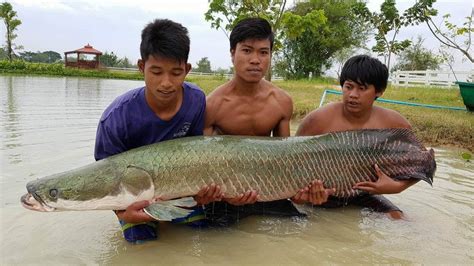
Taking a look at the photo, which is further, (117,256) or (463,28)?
(463,28)

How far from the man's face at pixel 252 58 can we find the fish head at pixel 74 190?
1.46m

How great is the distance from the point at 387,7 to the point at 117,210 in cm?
2331

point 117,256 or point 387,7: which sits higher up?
point 387,7

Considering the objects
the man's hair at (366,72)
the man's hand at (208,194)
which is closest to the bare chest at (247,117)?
the man's hair at (366,72)

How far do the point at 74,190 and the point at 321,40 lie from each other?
3253 centimetres

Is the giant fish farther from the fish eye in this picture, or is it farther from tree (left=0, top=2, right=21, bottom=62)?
tree (left=0, top=2, right=21, bottom=62)

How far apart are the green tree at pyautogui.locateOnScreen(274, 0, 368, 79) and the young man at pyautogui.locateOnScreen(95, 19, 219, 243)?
3135cm

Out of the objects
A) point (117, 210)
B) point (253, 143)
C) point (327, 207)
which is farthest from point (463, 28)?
→ point (117, 210)

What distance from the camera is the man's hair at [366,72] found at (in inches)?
141

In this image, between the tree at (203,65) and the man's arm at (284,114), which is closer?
the man's arm at (284,114)

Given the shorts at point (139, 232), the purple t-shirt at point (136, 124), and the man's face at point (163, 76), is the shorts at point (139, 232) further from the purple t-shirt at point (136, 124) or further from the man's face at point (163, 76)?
the man's face at point (163, 76)

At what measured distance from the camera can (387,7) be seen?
22781 millimetres

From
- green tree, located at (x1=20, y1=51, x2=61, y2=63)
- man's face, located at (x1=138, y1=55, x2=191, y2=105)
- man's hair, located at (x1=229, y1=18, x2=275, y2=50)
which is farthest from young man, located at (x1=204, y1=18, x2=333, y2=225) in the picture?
green tree, located at (x1=20, y1=51, x2=61, y2=63)

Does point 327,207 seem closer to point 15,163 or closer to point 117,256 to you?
point 117,256
